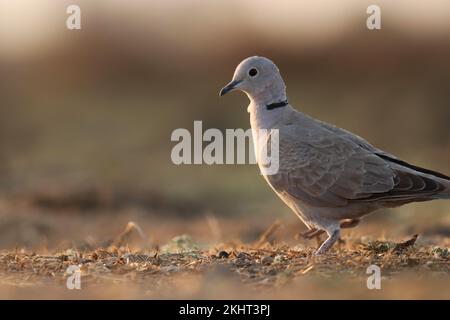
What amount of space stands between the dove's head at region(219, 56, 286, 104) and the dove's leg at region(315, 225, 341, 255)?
4.51 ft

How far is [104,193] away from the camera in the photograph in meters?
12.9

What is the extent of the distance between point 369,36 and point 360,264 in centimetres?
1606

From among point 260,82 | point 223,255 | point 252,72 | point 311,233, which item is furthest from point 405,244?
point 252,72

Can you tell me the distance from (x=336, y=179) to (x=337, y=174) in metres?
0.04

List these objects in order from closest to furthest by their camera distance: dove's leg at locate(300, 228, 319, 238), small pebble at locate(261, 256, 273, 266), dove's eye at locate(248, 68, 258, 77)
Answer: small pebble at locate(261, 256, 273, 266), dove's leg at locate(300, 228, 319, 238), dove's eye at locate(248, 68, 258, 77)

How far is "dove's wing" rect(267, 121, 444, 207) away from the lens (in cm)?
651

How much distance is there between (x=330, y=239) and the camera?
654 centimetres

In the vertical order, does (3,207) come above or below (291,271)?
above

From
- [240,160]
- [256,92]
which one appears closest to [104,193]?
[240,160]

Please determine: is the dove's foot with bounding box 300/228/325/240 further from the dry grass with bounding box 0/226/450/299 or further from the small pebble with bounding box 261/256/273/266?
the small pebble with bounding box 261/256/273/266

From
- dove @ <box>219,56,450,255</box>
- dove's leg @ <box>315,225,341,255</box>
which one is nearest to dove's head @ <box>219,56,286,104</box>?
dove @ <box>219,56,450,255</box>

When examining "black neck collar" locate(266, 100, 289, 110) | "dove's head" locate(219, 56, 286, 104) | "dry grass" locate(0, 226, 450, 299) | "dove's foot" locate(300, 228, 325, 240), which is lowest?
"dry grass" locate(0, 226, 450, 299)

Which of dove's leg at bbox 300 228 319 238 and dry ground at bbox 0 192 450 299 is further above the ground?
dove's leg at bbox 300 228 319 238

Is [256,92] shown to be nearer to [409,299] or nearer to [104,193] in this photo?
[409,299]
